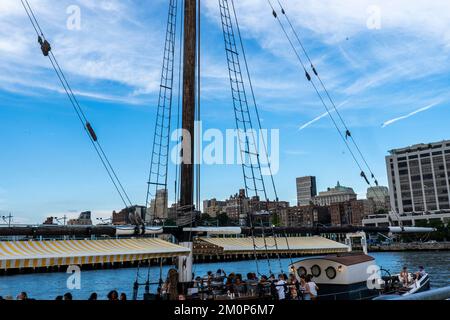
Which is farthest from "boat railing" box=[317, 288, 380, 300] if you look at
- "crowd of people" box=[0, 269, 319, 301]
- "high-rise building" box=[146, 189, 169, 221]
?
"high-rise building" box=[146, 189, 169, 221]

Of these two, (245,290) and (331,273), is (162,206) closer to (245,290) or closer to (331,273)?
(245,290)

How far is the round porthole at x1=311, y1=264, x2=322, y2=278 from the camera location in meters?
18.1

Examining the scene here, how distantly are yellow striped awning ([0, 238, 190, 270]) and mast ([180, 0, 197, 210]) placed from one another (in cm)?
225

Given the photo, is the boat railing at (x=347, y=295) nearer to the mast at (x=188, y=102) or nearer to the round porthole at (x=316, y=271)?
the round porthole at (x=316, y=271)

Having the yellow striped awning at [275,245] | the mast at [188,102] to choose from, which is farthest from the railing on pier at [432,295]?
the mast at [188,102]

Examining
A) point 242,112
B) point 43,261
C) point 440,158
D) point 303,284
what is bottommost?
point 303,284

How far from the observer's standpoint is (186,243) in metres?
16.0

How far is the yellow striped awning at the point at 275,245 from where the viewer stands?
17188 millimetres

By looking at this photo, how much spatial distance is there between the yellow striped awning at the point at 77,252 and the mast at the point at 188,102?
2.25 m

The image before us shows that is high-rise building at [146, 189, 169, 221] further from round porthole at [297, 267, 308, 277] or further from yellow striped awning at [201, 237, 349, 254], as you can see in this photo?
round porthole at [297, 267, 308, 277]

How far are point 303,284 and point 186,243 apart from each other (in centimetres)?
497
